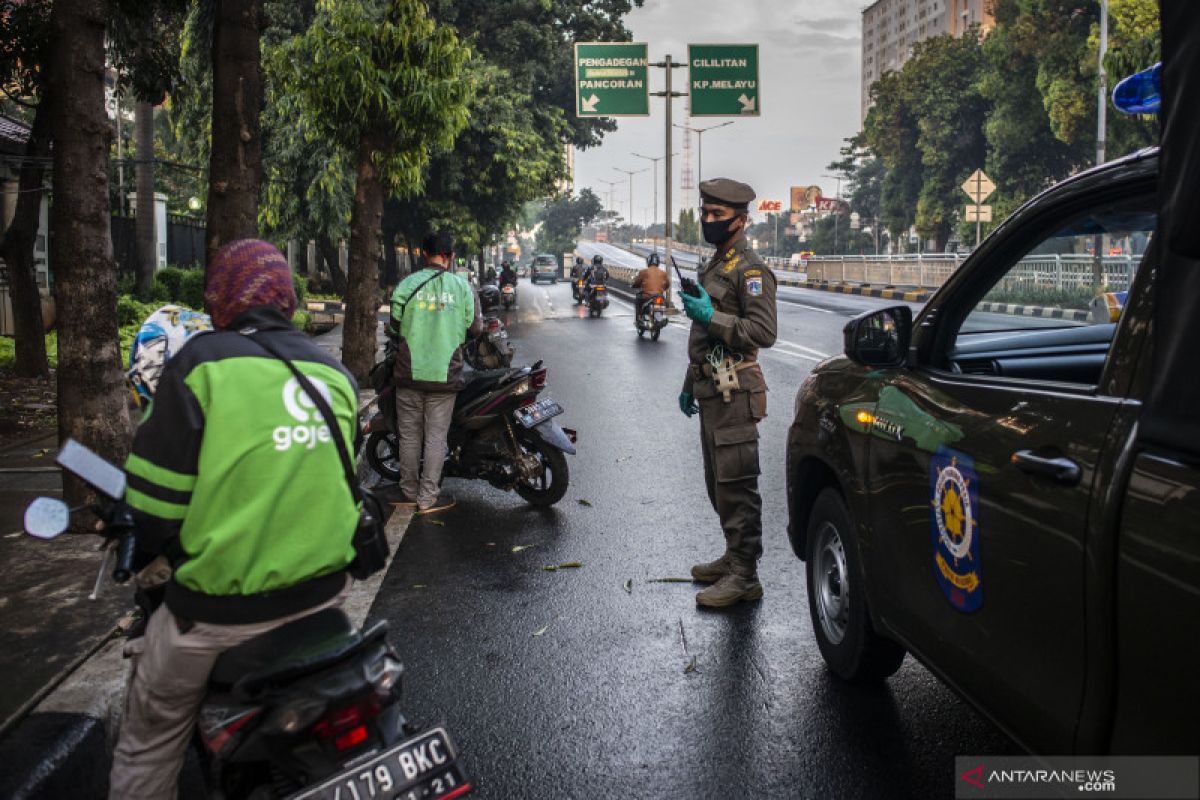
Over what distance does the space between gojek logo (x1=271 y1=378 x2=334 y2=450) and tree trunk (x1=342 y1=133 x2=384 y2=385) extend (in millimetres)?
10542

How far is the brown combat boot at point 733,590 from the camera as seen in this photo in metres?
5.06

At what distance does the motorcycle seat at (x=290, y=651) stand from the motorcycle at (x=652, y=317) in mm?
18744

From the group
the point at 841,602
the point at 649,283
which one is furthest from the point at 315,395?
the point at 649,283

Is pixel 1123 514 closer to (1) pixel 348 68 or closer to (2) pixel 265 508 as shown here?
(2) pixel 265 508

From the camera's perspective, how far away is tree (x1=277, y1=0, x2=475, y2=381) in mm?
12680

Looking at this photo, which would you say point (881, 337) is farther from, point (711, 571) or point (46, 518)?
point (46, 518)

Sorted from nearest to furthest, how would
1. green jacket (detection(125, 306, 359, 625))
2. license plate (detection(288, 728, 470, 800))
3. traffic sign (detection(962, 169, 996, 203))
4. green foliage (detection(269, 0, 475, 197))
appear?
1. license plate (detection(288, 728, 470, 800))
2. green jacket (detection(125, 306, 359, 625))
3. green foliage (detection(269, 0, 475, 197))
4. traffic sign (detection(962, 169, 996, 203))

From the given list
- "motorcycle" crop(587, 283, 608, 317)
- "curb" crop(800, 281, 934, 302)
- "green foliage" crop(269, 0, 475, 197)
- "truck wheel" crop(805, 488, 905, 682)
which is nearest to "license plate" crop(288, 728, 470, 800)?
"truck wheel" crop(805, 488, 905, 682)

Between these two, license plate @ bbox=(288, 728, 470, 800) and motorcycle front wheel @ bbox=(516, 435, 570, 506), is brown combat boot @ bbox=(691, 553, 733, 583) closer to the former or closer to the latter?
motorcycle front wheel @ bbox=(516, 435, 570, 506)

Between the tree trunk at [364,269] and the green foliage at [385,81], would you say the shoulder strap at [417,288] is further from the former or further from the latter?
the green foliage at [385,81]

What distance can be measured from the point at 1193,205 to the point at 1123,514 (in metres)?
0.61

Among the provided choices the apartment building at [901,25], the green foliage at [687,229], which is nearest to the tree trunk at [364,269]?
the apartment building at [901,25]

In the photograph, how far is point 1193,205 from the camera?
1.88 m

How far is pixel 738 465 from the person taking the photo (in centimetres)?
507
